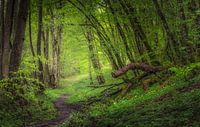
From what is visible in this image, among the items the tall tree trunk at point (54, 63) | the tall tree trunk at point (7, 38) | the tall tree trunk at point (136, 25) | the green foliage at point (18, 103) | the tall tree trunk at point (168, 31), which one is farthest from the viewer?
the tall tree trunk at point (54, 63)

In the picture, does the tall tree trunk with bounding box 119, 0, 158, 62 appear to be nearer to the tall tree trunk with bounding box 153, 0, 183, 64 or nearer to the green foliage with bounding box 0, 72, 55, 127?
the tall tree trunk with bounding box 153, 0, 183, 64

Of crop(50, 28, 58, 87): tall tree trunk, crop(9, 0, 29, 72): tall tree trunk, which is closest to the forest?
crop(9, 0, 29, 72): tall tree trunk

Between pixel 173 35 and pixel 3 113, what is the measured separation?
7184 mm

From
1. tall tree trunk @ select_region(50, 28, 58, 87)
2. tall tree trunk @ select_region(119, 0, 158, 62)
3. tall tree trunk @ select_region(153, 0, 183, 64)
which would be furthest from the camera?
tall tree trunk @ select_region(50, 28, 58, 87)

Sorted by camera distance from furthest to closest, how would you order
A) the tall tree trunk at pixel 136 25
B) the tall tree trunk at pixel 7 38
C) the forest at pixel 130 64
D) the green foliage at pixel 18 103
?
the tall tree trunk at pixel 136 25
the tall tree trunk at pixel 7 38
the green foliage at pixel 18 103
the forest at pixel 130 64

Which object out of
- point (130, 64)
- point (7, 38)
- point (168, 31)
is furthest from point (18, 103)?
point (168, 31)

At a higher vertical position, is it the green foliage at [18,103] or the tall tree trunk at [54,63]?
the tall tree trunk at [54,63]

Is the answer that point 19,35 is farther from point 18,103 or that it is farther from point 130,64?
point 130,64

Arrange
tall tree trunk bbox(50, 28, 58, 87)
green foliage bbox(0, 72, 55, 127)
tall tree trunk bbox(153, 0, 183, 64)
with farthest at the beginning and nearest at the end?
tall tree trunk bbox(50, 28, 58, 87) < green foliage bbox(0, 72, 55, 127) < tall tree trunk bbox(153, 0, 183, 64)

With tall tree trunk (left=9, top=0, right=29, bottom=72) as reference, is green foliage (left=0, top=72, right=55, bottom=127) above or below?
below

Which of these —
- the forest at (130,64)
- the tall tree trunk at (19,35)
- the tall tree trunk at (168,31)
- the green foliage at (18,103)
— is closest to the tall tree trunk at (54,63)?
the forest at (130,64)

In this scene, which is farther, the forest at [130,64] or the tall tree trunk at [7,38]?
the tall tree trunk at [7,38]

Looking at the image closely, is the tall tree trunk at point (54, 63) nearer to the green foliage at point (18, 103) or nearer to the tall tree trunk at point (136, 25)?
the green foliage at point (18, 103)

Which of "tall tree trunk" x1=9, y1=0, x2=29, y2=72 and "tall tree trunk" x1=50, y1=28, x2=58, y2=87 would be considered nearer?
"tall tree trunk" x1=9, y1=0, x2=29, y2=72
